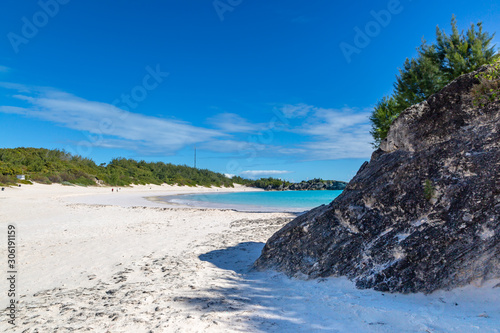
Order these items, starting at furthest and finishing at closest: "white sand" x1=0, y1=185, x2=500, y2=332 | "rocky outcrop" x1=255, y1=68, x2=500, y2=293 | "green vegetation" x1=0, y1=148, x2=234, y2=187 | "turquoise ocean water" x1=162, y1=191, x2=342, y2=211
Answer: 1. "green vegetation" x1=0, y1=148, x2=234, y2=187
2. "turquoise ocean water" x1=162, y1=191, x2=342, y2=211
3. "rocky outcrop" x1=255, y1=68, x2=500, y2=293
4. "white sand" x1=0, y1=185, x2=500, y2=332

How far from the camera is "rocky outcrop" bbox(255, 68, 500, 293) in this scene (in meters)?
3.88

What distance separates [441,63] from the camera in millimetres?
17203

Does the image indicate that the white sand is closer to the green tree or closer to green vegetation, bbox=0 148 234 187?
the green tree

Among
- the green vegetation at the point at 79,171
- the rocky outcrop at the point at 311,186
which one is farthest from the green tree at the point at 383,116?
the rocky outcrop at the point at 311,186

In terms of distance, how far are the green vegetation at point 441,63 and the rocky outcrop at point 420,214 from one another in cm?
1180

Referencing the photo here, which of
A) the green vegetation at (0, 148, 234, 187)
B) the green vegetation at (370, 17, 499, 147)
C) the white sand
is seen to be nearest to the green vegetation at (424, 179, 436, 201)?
the white sand

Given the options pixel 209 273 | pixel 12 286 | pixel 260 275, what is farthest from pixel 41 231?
pixel 260 275

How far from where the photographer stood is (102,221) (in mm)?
13734

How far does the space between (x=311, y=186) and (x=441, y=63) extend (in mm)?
98286

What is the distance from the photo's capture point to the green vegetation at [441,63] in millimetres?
15359

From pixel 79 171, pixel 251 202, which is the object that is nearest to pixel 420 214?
Result: pixel 251 202

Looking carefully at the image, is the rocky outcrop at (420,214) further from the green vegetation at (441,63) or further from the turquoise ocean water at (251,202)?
the turquoise ocean water at (251,202)

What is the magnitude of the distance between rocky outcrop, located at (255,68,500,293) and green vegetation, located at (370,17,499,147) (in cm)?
1180

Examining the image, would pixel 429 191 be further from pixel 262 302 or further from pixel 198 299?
pixel 198 299
